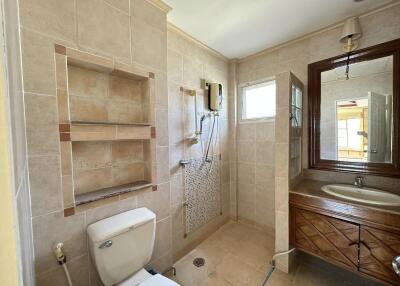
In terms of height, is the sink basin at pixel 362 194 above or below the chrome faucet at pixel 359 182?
below

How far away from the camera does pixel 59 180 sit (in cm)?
104

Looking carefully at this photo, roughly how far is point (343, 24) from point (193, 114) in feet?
5.87

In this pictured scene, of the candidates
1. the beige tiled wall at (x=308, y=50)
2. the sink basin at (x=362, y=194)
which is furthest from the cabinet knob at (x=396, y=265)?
the beige tiled wall at (x=308, y=50)

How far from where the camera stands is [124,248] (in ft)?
3.76

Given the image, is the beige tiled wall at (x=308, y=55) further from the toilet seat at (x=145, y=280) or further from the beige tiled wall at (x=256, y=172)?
the toilet seat at (x=145, y=280)

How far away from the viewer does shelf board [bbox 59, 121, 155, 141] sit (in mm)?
1071

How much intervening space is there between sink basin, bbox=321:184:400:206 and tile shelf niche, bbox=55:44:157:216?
165 centimetres

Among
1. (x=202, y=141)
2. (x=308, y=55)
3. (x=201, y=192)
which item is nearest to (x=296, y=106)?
(x=308, y=55)

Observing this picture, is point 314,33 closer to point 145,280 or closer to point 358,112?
point 358,112

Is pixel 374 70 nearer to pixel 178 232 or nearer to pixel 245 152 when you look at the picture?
pixel 245 152

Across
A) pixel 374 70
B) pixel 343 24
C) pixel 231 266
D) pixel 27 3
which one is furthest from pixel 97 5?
pixel 231 266

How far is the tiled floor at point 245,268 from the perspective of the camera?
5.31ft

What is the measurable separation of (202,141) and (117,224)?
1326 mm

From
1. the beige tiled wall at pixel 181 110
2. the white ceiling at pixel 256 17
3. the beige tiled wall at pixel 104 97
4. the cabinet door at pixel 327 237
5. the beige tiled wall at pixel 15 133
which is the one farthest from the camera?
the beige tiled wall at pixel 181 110
